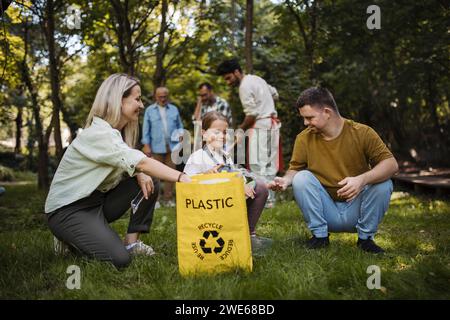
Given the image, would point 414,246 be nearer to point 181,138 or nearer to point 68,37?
point 181,138

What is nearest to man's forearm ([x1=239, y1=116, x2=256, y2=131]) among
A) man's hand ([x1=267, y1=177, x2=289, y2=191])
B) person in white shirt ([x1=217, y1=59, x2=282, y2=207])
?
person in white shirt ([x1=217, y1=59, x2=282, y2=207])

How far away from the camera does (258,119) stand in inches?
209

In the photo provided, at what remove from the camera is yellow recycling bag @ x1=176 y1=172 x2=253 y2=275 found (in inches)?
90.7

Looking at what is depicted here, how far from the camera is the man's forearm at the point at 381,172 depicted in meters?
2.73

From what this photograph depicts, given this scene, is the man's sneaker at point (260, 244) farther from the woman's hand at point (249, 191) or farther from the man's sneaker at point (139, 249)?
the man's sneaker at point (139, 249)

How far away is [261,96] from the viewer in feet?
17.1

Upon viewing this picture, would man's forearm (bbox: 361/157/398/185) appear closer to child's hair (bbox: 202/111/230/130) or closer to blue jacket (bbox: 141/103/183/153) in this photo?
child's hair (bbox: 202/111/230/130)

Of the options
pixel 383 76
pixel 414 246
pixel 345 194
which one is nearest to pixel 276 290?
pixel 345 194

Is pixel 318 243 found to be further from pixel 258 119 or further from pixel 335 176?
pixel 258 119

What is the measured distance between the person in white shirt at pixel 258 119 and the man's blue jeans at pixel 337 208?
86.3 inches

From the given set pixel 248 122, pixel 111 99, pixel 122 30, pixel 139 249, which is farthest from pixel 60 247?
pixel 122 30

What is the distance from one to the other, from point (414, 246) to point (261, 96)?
2.68 m

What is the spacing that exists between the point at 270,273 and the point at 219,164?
3.52ft

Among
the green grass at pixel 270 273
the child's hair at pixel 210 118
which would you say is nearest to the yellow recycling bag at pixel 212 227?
the green grass at pixel 270 273
